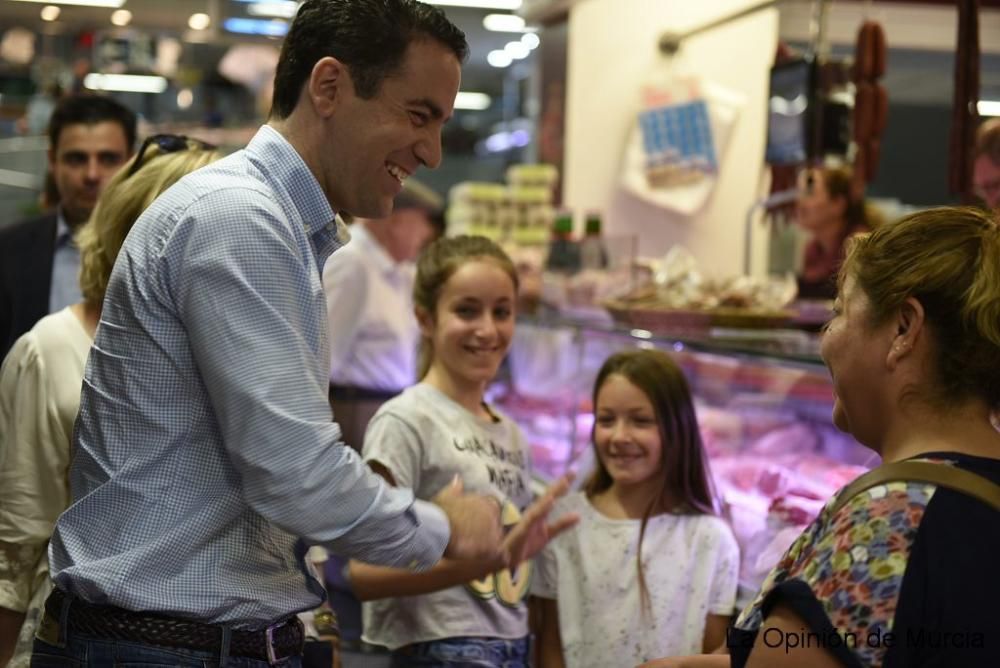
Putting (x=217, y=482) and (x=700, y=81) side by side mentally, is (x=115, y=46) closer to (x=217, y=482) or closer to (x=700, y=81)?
(x=700, y=81)

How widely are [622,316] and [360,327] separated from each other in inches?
77.3

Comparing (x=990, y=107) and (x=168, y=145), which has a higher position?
(x=990, y=107)

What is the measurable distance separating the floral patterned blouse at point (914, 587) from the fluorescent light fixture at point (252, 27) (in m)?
9.27

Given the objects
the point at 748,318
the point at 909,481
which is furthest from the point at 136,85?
the point at 909,481

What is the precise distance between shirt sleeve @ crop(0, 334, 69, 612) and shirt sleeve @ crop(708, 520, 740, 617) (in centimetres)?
141

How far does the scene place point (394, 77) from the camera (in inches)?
76.8

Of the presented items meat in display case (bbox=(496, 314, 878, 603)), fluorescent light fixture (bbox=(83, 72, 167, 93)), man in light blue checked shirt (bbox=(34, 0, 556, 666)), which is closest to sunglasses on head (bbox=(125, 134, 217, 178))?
man in light blue checked shirt (bbox=(34, 0, 556, 666))

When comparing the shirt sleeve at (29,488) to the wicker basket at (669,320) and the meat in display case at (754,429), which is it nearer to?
the meat in display case at (754,429)

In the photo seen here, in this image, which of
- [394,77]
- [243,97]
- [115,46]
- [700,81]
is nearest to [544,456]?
[394,77]

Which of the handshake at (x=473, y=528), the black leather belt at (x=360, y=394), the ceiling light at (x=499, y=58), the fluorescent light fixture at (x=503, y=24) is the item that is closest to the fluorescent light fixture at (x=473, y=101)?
the ceiling light at (x=499, y=58)

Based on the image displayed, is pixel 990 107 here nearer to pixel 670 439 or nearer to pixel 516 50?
pixel 516 50

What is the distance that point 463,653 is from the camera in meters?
2.86

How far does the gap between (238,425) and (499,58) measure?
1487 centimetres

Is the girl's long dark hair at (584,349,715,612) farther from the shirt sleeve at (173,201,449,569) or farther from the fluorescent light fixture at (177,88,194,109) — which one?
the fluorescent light fixture at (177,88,194,109)
